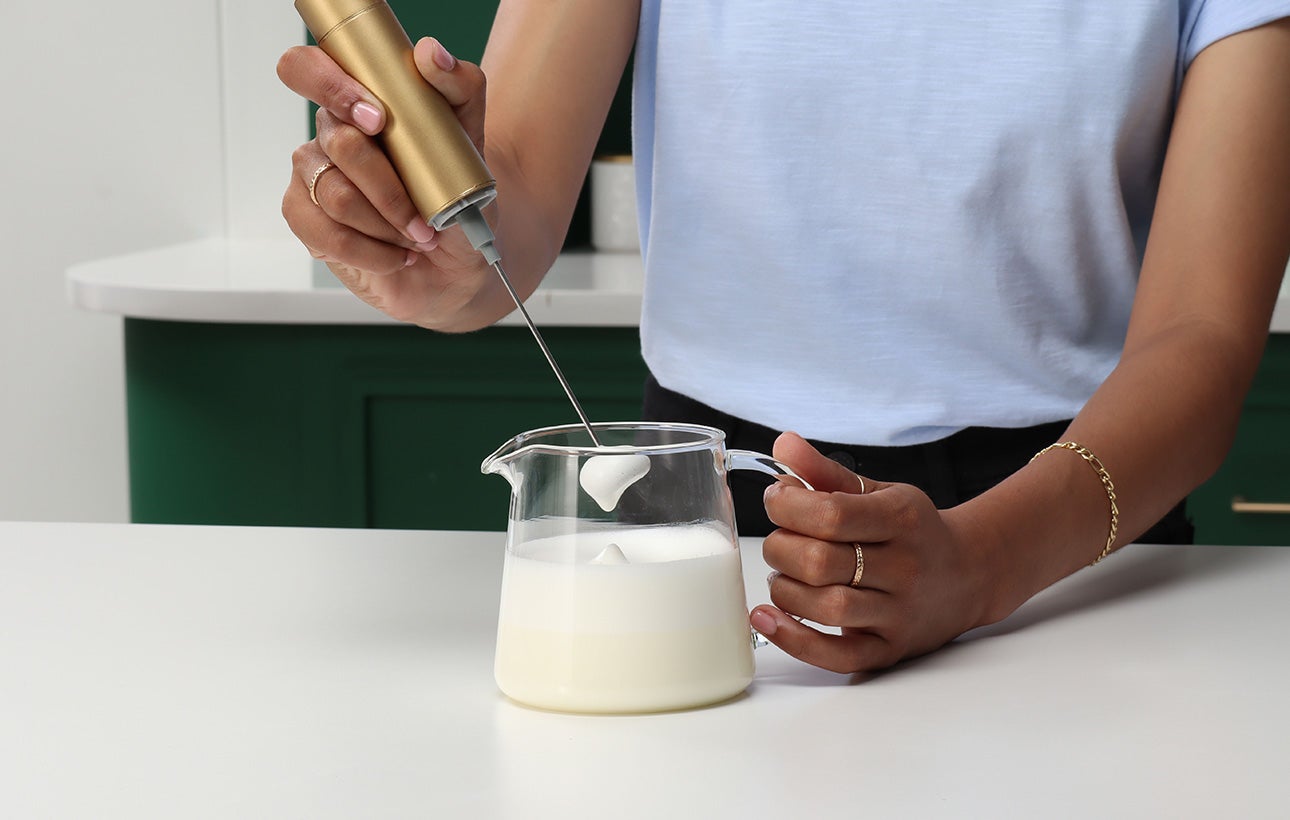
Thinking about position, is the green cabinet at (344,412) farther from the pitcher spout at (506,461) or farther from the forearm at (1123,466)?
the pitcher spout at (506,461)

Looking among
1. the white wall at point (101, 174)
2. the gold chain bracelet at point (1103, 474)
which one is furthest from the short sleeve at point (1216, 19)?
the white wall at point (101, 174)

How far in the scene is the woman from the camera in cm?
83

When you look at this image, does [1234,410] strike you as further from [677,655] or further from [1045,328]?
[677,655]

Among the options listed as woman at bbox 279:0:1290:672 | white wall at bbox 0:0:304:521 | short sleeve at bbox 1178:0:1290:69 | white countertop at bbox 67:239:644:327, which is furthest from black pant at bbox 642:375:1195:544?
white wall at bbox 0:0:304:521

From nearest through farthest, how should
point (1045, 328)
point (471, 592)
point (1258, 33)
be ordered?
point (471, 592) < point (1258, 33) < point (1045, 328)

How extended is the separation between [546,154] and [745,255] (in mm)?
155

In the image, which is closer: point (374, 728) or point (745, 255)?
point (374, 728)

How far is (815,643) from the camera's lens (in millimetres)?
591

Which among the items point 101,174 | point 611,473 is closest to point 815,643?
point 611,473

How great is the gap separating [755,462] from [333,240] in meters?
0.23

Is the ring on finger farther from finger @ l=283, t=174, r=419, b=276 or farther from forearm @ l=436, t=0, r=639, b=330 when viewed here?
forearm @ l=436, t=0, r=639, b=330

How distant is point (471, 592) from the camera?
735 millimetres

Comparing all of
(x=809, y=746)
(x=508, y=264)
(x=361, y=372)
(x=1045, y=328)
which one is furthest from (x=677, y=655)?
(x=361, y=372)

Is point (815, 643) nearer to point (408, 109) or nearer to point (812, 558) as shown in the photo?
point (812, 558)
